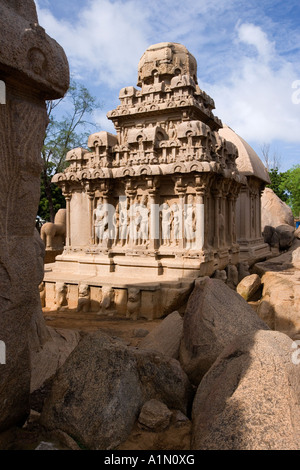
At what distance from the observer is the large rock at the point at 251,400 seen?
192cm

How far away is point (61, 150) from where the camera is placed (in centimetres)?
2214

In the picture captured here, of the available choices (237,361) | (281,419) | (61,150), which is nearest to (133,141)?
(237,361)

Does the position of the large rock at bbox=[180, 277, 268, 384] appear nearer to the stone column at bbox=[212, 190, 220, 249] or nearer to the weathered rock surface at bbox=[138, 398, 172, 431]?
the weathered rock surface at bbox=[138, 398, 172, 431]

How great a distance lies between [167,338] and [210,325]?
0.89 m

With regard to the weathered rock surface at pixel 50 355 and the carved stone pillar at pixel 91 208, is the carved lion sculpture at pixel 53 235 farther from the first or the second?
the weathered rock surface at pixel 50 355

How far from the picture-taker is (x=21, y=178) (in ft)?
7.67

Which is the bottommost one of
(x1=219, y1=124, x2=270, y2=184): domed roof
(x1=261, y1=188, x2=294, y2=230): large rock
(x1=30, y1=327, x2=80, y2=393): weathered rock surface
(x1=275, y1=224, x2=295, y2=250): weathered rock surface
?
(x1=30, y1=327, x2=80, y2=393): weathered rock surface

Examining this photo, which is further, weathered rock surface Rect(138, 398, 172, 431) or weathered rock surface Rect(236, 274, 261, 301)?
weathered rock surface Rect(236, 274, 261, 301)

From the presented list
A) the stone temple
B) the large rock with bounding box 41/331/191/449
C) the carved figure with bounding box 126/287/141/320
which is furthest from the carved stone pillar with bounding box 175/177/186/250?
the large rock with bounding box 41/331/191/449

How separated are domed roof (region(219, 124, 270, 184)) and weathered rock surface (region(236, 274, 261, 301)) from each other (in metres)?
5.22

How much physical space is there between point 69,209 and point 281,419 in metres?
8.69

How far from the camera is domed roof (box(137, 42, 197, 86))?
9.99m

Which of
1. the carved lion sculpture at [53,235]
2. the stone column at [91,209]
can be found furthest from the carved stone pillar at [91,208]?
the carved lion sculpture at [53,235]

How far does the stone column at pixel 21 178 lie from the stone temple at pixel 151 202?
16.3 feet
